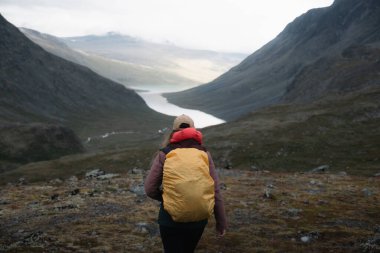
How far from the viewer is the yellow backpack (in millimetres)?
9375

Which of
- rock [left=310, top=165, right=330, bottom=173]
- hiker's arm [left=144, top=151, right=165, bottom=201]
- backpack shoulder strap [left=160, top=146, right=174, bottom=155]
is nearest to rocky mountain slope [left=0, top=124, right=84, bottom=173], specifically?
rock [left=310, top=165, right=330, bottom=173]

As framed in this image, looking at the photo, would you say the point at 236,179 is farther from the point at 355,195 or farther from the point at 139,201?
the point at 139,201

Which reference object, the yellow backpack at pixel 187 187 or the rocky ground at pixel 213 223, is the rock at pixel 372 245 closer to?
the rocky ground at pixel 213 223

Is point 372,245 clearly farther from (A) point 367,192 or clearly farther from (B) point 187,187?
(A) point 367,192

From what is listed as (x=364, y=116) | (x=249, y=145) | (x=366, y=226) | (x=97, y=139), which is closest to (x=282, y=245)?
(x=366, y=226)

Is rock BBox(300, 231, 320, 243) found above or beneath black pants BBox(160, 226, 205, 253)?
beneath

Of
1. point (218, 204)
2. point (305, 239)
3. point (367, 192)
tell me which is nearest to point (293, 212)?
point (305, 239)

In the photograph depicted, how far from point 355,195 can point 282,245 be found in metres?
13.6

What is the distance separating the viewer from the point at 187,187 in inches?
370

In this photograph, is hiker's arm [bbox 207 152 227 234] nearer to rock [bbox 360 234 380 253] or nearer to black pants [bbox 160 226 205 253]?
black pants [bbox 160 226 205 253]

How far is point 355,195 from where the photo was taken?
1125 inches

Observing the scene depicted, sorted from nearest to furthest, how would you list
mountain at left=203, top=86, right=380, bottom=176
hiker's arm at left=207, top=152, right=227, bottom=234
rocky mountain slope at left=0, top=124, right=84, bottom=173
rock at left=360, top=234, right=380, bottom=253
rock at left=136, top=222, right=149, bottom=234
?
hiker's arm at left=207, top=152, right=227, bottom=234 → rock at left=360, top=234, right=380, bottom=253 → rock at left=136, top=222, right=149, bottom=234 → mountain at left=203, top=86, right=380, bottom=176 → rocky mountain slope at left=0, top=124, right=84, bottom=173

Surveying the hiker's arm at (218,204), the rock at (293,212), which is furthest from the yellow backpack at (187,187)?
the rock at (293,212)

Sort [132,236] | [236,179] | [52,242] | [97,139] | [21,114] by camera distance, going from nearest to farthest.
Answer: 1. [52,242]
2. [132,236]
3. [236,179]
4. [97,139]
5. [21,114]
